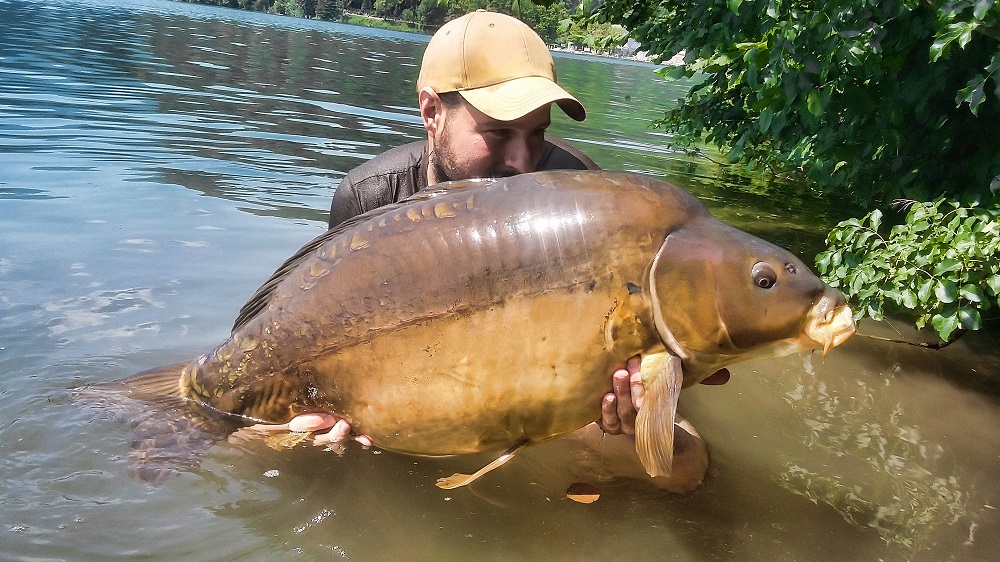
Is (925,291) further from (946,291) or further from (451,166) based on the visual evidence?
(451,166)

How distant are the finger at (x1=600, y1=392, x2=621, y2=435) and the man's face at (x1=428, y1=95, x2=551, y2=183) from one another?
42.9 inches

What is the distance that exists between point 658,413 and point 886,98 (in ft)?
10.1

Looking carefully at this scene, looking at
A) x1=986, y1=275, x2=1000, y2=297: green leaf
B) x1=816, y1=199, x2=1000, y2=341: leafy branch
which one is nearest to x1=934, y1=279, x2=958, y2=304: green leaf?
x1=816, y1=199, x2=1000, y2=341: leafy branch

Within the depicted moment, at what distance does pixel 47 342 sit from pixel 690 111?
597 cm

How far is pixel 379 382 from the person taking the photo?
8.42 feet

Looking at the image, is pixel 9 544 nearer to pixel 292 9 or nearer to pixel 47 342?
pixel 47 342

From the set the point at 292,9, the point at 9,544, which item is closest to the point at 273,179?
the point at 9,544

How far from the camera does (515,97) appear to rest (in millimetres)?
2930

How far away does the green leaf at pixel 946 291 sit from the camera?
11.2 ft

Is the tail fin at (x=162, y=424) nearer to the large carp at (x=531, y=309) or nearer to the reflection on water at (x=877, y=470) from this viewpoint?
the large carp at (x=531, y=309)

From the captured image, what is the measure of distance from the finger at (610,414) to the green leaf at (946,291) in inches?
71.6

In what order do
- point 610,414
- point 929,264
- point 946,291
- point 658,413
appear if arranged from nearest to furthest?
1. point 658,413
2. point 610,414
3. point 946,291
4. point 929,264

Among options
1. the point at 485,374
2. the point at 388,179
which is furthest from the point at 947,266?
the point at 388,179

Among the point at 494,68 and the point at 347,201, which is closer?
the point at 494,68
